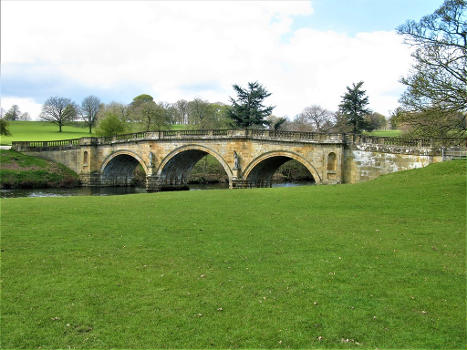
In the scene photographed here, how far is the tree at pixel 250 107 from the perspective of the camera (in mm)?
51719

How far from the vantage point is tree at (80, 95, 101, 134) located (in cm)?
8100

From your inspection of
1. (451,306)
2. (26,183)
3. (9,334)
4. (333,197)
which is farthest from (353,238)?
(26,183)

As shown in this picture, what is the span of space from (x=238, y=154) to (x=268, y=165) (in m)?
3.01

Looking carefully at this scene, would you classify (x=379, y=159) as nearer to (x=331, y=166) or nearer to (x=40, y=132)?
(x=331, y=166)

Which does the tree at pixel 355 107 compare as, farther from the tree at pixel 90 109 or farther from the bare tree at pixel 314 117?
the tree at pixel 90 109

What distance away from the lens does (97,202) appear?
647 inches

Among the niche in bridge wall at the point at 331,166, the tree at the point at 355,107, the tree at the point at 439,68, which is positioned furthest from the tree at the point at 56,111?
the tree at the point at 439,68

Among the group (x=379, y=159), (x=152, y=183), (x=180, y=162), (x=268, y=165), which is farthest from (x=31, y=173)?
(x=379, y=159)

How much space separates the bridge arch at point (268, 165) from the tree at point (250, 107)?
17763 millimetres

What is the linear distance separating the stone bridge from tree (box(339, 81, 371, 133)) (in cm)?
1766

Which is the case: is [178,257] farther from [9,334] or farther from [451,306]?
[451,306]

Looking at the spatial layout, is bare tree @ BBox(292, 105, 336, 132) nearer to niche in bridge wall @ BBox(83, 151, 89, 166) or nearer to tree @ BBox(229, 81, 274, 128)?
tree @ BBox(229, 81, 274, 128)

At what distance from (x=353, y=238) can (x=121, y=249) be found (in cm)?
580

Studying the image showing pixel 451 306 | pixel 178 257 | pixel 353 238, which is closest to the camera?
pixel 451 306
